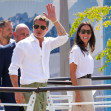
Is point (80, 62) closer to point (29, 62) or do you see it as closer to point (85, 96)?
point (85, 96)

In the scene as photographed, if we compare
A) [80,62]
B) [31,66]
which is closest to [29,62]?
[31,66]

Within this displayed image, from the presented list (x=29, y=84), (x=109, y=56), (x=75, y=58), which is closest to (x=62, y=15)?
(x=109, y=56)

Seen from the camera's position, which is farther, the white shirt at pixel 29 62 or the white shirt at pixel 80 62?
the white shirt at pixel 80 62

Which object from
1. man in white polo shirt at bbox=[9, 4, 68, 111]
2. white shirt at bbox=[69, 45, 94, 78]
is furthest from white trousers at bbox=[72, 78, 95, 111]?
man in white polo shirt at bbox=[9, 4, 68, 111]

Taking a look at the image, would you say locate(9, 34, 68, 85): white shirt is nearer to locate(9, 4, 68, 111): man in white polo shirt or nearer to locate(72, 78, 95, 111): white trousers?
locate(9, 4, 68, 111): man in white polo shirt

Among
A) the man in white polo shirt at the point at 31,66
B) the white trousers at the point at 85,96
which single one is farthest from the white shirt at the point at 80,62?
the man in white polo shirt at the point at 31,66

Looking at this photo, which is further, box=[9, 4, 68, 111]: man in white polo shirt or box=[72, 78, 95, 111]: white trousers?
box=[72, 78, 95, 111]: white trousers

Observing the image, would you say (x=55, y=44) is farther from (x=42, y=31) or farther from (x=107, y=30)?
(x=107, y=30)

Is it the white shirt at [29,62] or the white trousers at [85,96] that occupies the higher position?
the white shirt at [29,62]

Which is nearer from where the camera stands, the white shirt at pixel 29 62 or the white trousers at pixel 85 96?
the white shirt at pixel 29 62

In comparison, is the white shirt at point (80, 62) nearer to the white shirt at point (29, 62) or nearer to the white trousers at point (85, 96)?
the white trousers at point (85, 96)

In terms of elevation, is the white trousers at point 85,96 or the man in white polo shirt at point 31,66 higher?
the man in white polo shirt at point 31,66

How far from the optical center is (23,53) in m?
4.37

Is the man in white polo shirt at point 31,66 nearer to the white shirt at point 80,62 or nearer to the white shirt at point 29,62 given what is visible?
the white shirt at point 29,62
